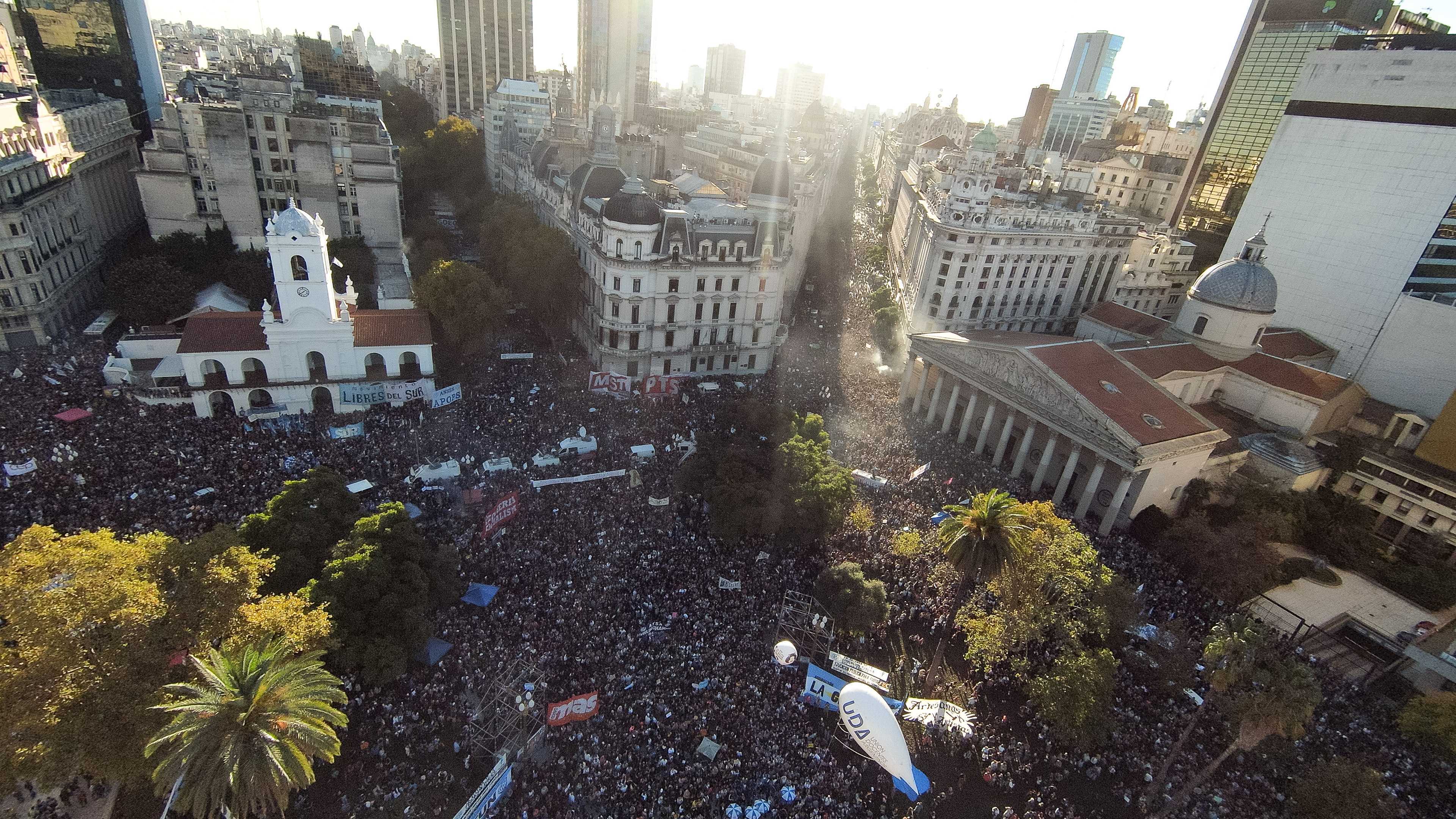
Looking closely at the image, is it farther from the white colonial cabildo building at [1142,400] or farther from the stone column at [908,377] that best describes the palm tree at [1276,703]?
the stone column at [908,377]

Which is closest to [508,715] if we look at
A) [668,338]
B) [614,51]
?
[668,338]

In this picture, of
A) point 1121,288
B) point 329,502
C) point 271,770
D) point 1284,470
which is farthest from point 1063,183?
point 271,770

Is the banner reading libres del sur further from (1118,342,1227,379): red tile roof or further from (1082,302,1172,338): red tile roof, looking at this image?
(1082,302,1172,338): red tile roof

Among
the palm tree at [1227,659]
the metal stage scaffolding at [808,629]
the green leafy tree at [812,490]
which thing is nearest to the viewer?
the palm tree at [1227,659]

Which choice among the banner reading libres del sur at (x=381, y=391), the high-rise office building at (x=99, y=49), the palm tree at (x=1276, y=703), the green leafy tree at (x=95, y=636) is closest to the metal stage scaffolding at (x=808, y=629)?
the palm tree at (x=1276, y=703)

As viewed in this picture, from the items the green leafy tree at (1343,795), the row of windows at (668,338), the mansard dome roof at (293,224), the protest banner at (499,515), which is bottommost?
the protest banner at (499,515)

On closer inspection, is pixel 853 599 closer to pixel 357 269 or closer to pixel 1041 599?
pixel 1041 599

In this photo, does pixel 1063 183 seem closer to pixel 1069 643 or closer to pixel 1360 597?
pixel 1360 597
